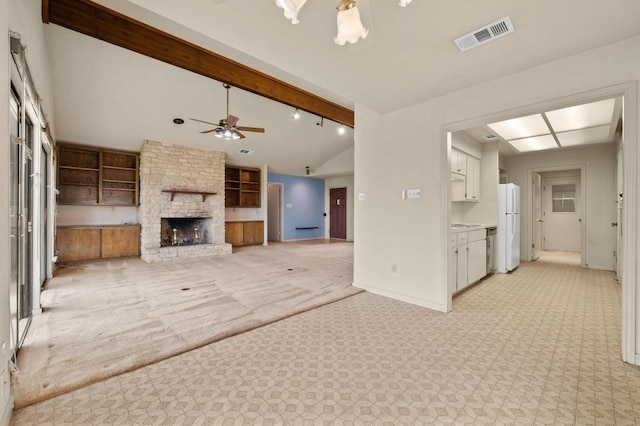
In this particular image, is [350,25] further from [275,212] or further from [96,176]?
[275,212]

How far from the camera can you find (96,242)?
6.35m

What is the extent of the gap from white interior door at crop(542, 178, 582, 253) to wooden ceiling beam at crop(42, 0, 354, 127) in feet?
26.9

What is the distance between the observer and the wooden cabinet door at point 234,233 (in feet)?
28.3

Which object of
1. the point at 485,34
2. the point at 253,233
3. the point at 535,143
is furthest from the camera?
the point at 253,233

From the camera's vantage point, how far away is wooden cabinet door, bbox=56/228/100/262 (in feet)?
19.6

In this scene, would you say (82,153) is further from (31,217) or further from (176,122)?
(31,217)

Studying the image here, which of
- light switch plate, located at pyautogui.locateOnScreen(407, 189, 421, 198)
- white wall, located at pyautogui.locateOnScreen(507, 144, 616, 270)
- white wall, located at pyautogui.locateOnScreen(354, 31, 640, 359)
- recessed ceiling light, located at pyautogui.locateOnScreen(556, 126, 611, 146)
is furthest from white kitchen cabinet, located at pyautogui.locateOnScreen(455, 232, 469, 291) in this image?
white wall, located at pyautogui.locateOnScreen(507, 144, 616, 270)

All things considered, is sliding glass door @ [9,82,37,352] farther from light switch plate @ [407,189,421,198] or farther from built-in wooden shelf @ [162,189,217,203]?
built-in wooden shelf @ [162,189,217,203]

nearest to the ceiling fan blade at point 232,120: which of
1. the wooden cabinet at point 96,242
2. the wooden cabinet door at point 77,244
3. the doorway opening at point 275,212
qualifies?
the wooden cabinet at point 96,242

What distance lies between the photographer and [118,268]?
5.46 m

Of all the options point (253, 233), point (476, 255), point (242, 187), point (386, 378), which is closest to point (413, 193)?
point (476, 255)

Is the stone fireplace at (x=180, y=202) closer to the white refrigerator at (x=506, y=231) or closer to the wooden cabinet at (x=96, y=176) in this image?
the wooden cabinet at (x=96, y=176)

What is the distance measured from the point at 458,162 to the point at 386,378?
4.02m

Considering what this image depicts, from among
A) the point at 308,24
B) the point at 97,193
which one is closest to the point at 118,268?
the point at 97,193
